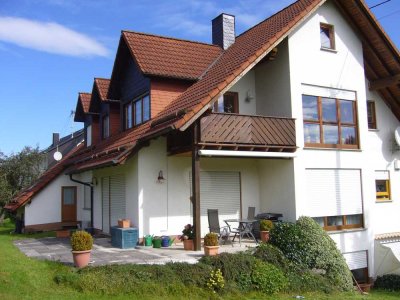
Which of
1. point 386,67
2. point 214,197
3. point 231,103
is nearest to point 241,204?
point 214,197

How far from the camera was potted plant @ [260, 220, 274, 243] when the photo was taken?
13.4m

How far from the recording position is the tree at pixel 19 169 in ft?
80.9

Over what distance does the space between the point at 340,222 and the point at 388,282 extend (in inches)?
103

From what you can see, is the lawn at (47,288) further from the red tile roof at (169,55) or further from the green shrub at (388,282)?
the red tile roof at (169,55)

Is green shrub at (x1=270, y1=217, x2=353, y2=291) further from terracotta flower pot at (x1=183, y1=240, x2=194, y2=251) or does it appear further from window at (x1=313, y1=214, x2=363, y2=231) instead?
window at (x1=313, y1=214, x2=363, y2=231)

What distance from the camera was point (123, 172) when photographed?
15.5m

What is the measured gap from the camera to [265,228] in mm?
13492

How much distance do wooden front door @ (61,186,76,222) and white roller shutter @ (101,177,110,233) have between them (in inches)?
167

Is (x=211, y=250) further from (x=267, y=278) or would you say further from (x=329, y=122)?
(x=329, y=122)

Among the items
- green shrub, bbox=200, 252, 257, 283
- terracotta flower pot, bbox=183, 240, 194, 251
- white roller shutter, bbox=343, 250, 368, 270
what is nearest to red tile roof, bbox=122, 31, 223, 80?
terracotta flower pot, bbox=183, 240, 194, 251

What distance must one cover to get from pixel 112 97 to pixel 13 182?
10338mm

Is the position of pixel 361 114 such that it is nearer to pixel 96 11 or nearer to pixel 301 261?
pixel 301 261

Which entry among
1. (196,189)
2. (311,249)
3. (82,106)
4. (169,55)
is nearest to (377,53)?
(169,55)

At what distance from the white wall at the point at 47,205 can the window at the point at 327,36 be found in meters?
13.2
